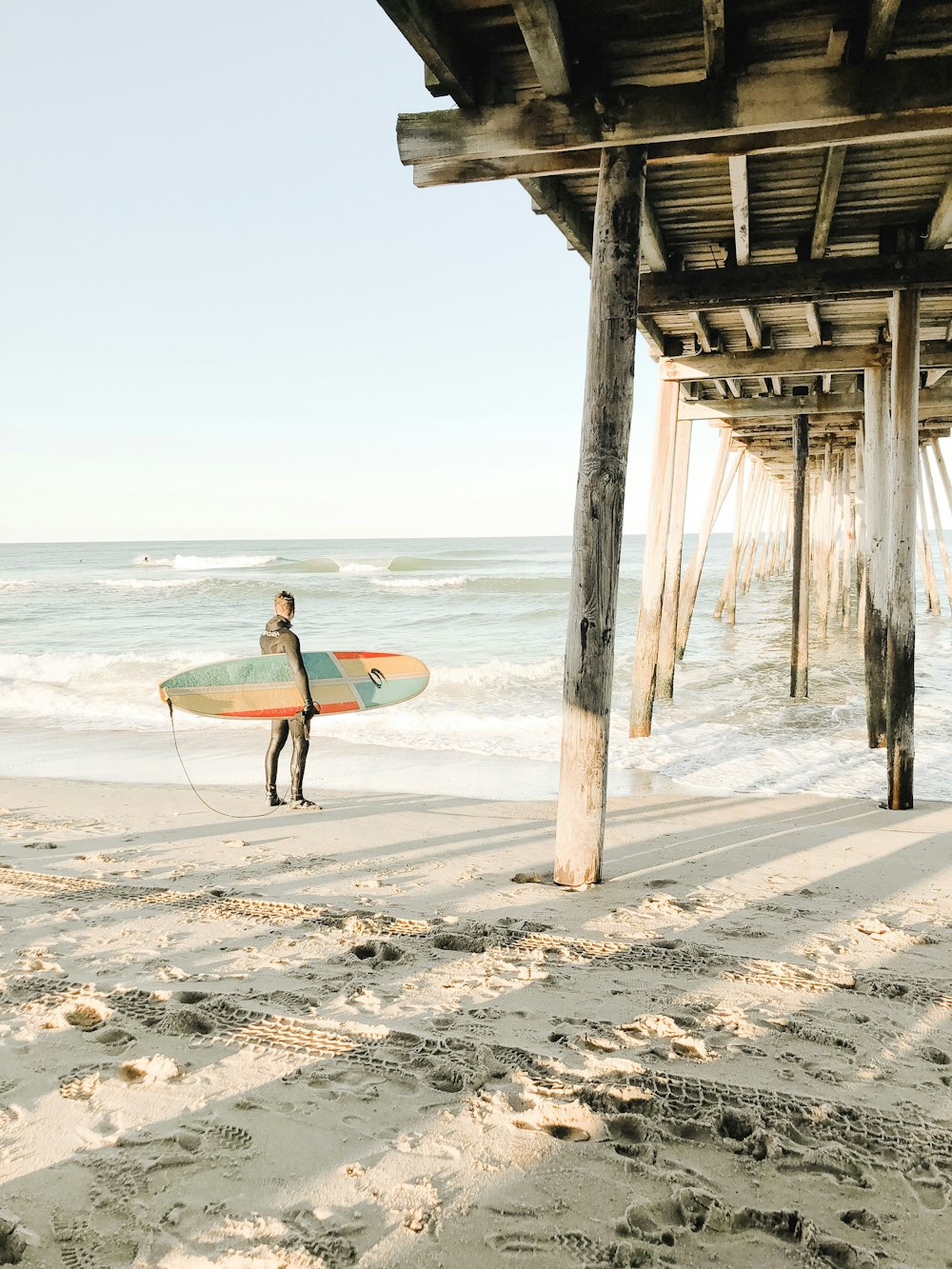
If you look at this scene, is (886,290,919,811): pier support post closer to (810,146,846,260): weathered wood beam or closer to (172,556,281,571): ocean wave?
(810,146,846,260): weathered wood beam

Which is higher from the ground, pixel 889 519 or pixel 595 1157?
pixel 889 519

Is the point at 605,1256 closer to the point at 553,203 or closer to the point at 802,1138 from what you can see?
the point at 802,1138

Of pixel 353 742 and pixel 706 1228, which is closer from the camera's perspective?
pixel 706 1228

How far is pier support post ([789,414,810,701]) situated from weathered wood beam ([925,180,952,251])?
5218 millimetres

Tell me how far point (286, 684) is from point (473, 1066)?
462cm

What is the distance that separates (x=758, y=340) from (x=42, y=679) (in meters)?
12.3

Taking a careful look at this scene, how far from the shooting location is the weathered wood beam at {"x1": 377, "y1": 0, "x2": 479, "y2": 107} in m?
3.22

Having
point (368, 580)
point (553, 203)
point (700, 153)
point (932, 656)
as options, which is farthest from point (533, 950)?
point (368, 580)

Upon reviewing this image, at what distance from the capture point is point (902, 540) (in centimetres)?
580

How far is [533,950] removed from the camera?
3.24m

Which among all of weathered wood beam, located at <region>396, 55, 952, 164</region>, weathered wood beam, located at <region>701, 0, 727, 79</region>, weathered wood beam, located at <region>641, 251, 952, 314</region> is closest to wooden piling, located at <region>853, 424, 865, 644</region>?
weathered wood beam, located at <region>641, 251, 952, 314</region>

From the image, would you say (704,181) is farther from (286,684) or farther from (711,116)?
(286,684)

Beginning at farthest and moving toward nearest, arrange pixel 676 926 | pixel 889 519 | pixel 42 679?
pixel 42 679, pixel 889 519, pixel 676 926

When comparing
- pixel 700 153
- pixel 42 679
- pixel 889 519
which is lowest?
pixel 42 679
